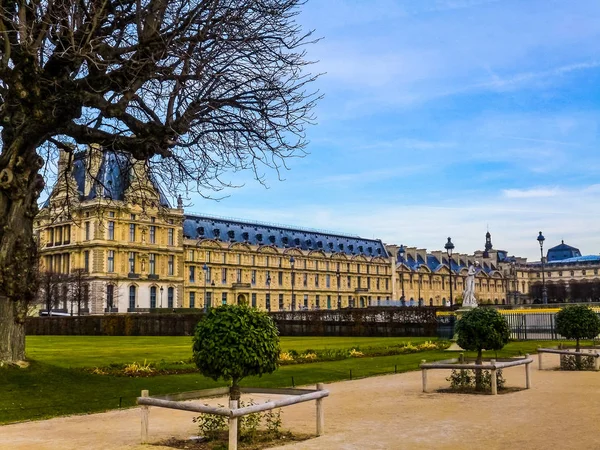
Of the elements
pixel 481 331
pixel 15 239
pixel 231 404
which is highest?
pixel 15 239

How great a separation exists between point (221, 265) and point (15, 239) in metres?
94.2

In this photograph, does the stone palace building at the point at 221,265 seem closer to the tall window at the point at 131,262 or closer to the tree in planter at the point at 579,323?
the tall window at the point at 131,262

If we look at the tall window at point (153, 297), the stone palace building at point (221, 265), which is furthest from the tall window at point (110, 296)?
the tall window at point (153, 297)

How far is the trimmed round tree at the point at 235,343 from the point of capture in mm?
9094

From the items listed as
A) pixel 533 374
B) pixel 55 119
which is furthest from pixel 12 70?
pixel 533 374

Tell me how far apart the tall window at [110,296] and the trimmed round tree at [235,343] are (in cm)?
8417

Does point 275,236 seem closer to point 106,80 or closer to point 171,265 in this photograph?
point 171,265

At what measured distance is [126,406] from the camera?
13273 millimetres

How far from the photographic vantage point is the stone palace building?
89875 millimetres

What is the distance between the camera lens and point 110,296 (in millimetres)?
90188

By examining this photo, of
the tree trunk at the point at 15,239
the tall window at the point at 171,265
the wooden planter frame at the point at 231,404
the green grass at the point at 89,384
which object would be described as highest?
the tall window at the point at 171,265

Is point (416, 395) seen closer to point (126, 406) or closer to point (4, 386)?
point (126, 406)

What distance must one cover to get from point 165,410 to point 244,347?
4615 millimetres

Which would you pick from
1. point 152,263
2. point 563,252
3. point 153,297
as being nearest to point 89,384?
point 153,297
